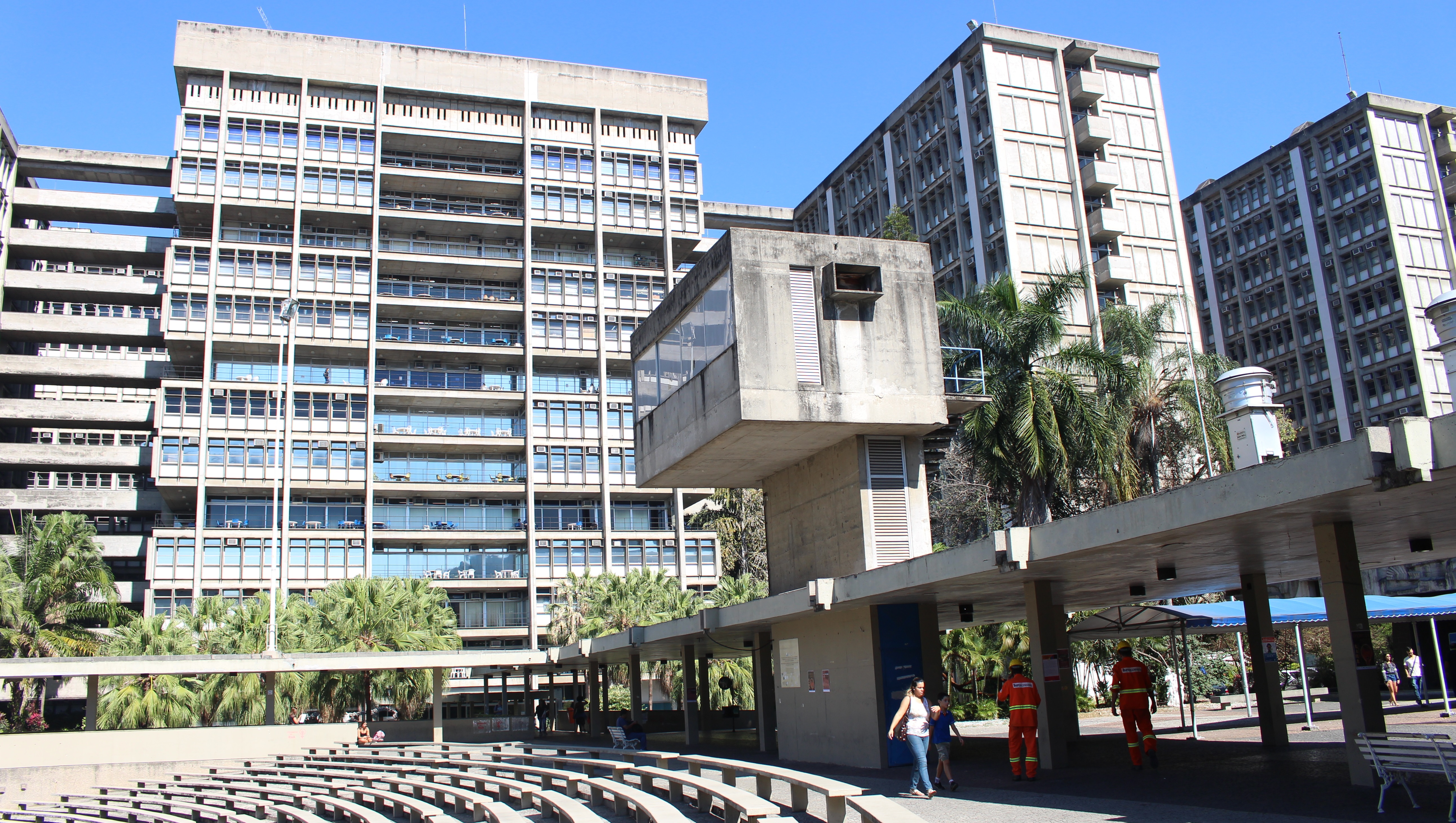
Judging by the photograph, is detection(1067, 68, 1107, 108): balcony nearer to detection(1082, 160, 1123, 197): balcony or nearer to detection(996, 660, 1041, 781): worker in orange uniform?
detection(1082, 160, 1123, 197): balcony

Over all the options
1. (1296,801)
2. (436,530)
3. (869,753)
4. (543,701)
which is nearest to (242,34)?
(436,530)

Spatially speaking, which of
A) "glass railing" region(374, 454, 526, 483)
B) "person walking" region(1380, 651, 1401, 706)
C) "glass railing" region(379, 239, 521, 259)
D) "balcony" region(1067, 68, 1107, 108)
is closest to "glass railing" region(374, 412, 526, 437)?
"glass railing" region(374, 454, 526, 483)

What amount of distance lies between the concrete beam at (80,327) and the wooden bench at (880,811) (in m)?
64.3

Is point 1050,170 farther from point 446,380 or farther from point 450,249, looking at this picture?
point 446,380

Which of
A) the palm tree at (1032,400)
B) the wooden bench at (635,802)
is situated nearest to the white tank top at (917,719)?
the wooden bench at (635,802)

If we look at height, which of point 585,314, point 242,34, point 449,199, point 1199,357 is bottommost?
point 1199,357

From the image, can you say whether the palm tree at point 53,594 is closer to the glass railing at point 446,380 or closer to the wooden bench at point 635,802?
the glass railing at point 446,380

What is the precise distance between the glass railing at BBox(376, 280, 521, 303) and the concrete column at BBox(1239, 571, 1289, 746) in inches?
2106

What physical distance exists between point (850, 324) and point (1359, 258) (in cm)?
6014

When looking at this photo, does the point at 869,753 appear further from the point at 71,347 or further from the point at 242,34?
the point at 71,347

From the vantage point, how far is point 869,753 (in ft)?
65.2

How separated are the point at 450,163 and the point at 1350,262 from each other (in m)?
56.3

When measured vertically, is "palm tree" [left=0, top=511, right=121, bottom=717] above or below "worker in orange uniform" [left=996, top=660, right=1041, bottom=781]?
above

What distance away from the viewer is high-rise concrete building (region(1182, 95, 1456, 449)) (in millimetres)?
66875
